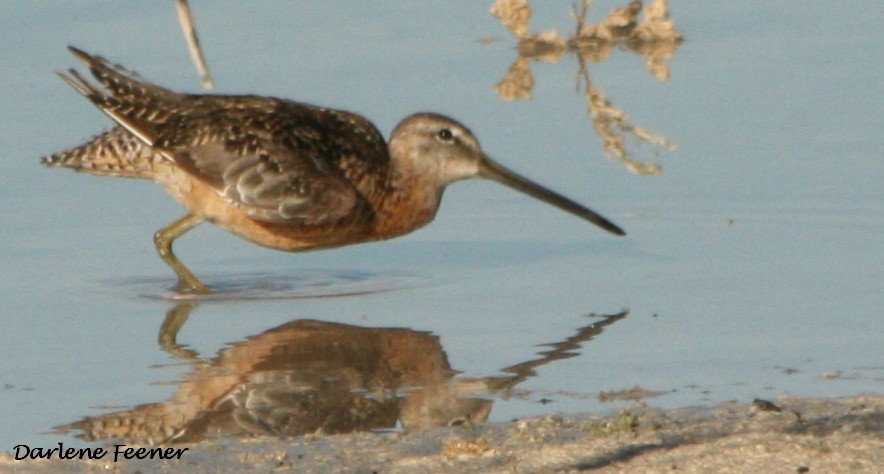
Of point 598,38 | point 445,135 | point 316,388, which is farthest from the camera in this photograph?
point 598,38

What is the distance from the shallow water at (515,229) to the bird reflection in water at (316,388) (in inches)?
2.7

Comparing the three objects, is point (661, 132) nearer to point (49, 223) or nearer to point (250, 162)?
point (250, 162)

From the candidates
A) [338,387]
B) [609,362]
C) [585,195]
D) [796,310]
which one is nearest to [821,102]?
[585,195]

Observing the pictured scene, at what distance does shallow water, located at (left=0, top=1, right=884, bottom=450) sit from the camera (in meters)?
6.64

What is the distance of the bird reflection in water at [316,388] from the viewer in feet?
19.5

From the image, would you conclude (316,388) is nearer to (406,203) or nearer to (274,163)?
(274,163)

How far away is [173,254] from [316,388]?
1.77 metres

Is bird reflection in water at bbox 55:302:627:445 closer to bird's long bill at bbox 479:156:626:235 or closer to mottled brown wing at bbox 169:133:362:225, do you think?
mottled brown wing at bbox 169:133:362:225

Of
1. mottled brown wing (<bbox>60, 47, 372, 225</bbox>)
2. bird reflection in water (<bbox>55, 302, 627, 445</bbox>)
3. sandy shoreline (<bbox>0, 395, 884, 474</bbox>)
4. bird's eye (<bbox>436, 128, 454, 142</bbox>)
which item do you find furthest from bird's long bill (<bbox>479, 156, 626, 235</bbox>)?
sandy shoreline (<bbox>0, 395, 884, 474</bbox>)

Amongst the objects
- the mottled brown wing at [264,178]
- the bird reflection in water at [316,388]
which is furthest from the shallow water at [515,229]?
the mottled brown wing at [264,178]

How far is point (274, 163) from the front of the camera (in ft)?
26.5

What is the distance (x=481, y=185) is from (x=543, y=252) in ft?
3.36

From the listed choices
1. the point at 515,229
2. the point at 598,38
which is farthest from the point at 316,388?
the point at 598,38

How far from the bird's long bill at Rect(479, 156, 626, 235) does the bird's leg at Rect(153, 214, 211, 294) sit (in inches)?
48.1
